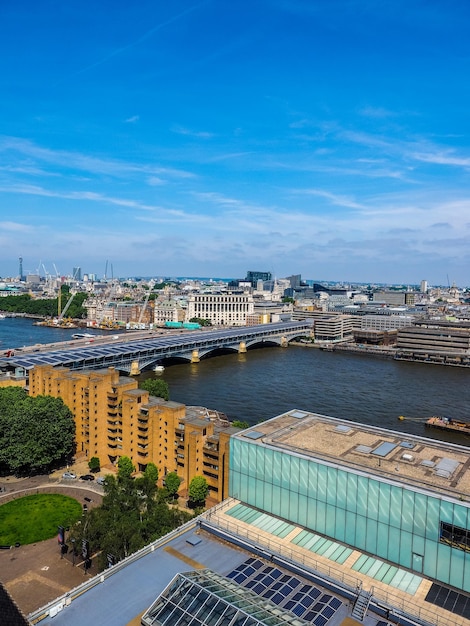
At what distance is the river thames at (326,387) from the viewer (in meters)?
48.7

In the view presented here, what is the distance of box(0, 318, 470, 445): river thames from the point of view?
48688 millimetres

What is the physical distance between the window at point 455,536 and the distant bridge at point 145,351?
42.9m

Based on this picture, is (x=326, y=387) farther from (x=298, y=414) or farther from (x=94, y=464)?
(x=298, y=414)

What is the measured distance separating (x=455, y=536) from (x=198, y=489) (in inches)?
576

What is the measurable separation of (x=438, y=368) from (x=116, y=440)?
61.5 m

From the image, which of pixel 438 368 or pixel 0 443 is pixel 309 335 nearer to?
pixel 438 368

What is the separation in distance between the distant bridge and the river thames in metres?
2.25

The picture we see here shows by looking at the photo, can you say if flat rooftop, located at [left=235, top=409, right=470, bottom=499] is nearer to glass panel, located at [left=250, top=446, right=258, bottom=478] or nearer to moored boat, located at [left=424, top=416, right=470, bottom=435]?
glass panel, located at [left=250, top=446, right=258, bottom=478]

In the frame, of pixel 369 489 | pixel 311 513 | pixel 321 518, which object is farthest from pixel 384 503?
pixel 311 513

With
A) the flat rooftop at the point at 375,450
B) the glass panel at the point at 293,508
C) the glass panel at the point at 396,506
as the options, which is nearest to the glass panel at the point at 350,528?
the glass panel at the point at 396,506

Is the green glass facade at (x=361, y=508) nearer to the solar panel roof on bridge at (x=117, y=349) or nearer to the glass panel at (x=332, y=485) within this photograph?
the glass panel at (x=332, y=485)

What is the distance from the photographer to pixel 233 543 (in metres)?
17.3

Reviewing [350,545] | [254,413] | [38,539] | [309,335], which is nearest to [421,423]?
[254,413]

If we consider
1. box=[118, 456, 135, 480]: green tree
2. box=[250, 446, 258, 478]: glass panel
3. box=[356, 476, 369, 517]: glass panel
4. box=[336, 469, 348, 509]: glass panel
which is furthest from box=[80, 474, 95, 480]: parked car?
box=[356, 476, 369, 517]: glass panel
